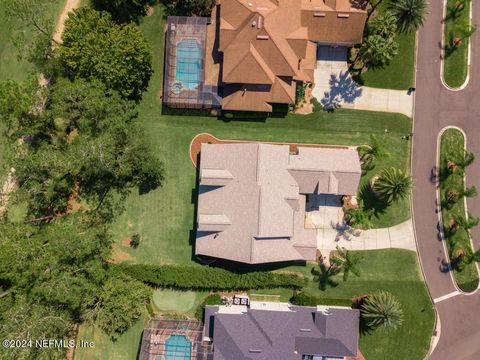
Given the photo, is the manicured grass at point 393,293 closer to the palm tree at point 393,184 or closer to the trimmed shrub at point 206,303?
the trimmed shrub at point 206,303

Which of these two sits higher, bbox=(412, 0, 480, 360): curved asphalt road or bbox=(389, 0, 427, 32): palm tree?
bbox=(389, 0, 427, 32): palm tree

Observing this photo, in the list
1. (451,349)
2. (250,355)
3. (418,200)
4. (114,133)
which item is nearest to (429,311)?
(451,349)

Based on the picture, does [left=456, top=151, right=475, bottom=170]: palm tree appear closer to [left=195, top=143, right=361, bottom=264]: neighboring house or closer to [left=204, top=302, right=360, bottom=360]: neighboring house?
[left=195, top=143, right=361, bottom=264]: neighboring house

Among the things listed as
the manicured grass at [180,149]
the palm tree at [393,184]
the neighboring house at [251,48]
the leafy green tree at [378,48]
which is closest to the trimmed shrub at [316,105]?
the manicured grass at [180,149]

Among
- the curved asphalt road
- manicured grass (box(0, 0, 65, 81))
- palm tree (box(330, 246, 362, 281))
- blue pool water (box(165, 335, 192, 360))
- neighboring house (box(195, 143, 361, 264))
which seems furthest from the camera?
the curved asphalt road

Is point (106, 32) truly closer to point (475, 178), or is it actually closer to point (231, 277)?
point (231, 277)

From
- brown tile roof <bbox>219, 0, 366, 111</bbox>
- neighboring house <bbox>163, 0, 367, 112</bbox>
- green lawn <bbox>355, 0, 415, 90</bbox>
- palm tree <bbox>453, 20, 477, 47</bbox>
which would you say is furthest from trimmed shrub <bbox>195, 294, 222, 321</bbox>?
palm tree <bbox>453, 20, 477, 47</bbox>

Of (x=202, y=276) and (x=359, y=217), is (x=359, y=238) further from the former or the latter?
(x=202, y=276)
